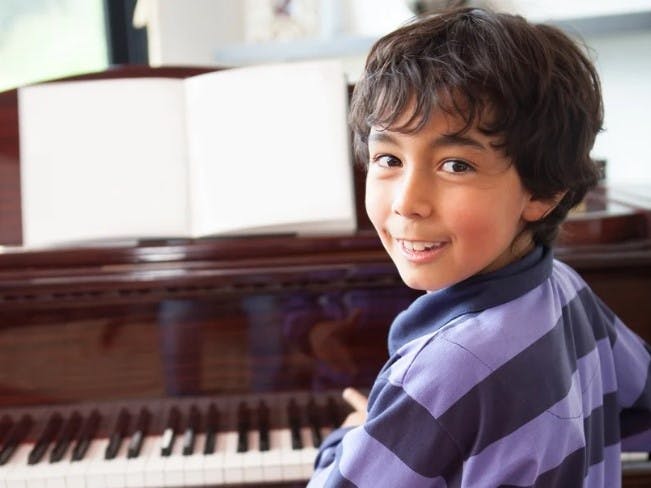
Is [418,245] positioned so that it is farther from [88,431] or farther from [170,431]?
[88,431]

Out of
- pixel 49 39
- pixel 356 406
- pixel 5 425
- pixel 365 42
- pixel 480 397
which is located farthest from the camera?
pixel 49 39

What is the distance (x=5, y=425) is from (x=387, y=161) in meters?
0.98

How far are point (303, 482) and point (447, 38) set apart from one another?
2.88ft

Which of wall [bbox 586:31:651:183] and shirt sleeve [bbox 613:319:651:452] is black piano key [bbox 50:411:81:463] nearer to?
shirt sleeve [bbox 613:319:651:452]

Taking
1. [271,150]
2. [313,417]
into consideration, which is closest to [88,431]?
[313,417]

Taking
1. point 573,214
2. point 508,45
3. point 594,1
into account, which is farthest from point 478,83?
point 594,1

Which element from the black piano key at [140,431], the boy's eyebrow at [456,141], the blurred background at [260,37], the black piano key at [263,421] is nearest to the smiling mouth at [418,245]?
the boy's eyebrow at [456,141]

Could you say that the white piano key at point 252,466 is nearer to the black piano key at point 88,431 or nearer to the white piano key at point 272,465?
the white piano key at point 272,465

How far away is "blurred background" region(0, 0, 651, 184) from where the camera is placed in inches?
101

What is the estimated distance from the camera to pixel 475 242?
0.79 metres

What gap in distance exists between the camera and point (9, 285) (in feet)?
4.04

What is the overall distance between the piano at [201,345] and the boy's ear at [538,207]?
0.41m

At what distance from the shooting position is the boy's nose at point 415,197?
2.58 ft

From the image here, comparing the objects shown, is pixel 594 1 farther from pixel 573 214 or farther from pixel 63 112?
pixel 63 112
